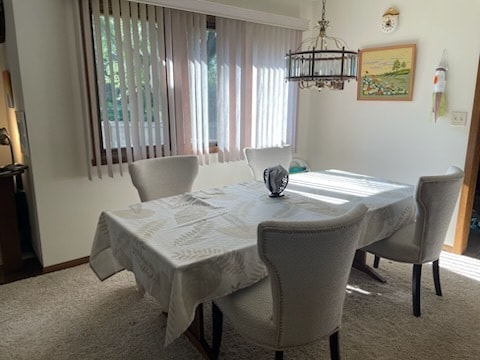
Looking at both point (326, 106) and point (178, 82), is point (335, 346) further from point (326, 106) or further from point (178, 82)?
point (326, 106)

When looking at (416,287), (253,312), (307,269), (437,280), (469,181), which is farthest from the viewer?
(469,181)

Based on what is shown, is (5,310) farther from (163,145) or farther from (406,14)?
(406,14)

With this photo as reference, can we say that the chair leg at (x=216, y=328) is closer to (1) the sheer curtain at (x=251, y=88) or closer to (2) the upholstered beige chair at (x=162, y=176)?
(2) the upholstered beige chair at (x=162, y=176)

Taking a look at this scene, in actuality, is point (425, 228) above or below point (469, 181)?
below

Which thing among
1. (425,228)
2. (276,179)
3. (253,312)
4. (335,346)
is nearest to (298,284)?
(253,312)

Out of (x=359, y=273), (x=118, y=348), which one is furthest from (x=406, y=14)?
(x=118, y=348)

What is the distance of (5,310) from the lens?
7.66ft

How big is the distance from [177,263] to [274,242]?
15.9 inches

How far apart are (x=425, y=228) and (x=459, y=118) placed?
4.52 feet

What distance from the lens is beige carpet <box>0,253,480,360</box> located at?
1.96 m

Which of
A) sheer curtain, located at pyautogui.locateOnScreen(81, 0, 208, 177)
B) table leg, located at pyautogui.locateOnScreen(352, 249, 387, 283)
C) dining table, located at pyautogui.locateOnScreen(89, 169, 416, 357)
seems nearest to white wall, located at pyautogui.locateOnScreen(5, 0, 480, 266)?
sheer curtain, located at pyautogui.locateOnScreen(81, 0, 208, 177)

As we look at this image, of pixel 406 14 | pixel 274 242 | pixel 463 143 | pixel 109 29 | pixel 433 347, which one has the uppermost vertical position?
pixel 406 14

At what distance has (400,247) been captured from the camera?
2.27 metres

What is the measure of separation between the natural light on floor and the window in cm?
199
